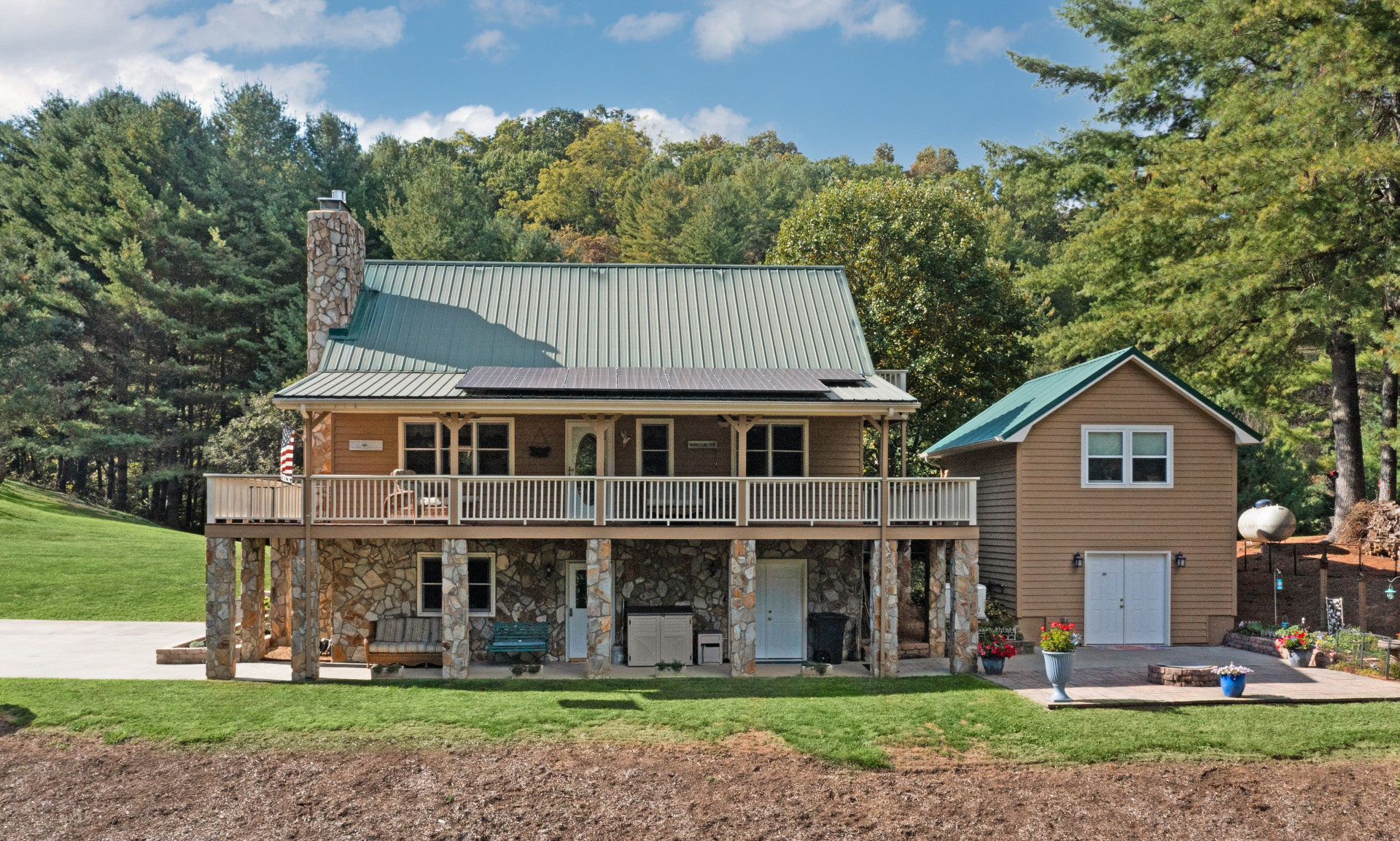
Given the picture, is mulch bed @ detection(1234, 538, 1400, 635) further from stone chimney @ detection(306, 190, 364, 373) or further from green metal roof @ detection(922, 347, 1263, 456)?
stone chimney @ detection(306, 190, 364, 373)

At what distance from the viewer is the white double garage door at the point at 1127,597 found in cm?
1945

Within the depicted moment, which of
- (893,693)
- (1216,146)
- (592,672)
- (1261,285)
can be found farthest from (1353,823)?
(1216,146)

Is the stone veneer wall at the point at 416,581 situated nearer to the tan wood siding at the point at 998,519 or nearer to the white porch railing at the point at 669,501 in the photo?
the white porch railing at the point at 669,501

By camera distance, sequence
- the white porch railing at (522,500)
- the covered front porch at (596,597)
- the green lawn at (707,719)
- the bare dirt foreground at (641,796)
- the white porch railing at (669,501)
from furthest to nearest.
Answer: the white porch railing at (669,501) → the white porch railing at (522,500) → the covered front porch at (596,597) → the green lawn at (707,719) → the bare dirt foreground at (641,796)

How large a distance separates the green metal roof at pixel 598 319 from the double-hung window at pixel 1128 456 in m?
4.74

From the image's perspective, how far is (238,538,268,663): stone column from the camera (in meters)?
17.7

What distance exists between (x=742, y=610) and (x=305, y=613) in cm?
724

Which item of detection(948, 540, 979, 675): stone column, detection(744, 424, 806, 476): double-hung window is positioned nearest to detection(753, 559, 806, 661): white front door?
detection(744, 424, 806, 476): double-hung window

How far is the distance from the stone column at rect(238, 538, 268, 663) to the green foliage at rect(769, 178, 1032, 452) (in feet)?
59.6

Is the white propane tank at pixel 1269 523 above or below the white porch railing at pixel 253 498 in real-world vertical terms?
below

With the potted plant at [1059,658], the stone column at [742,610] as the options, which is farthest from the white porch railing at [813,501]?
the potted plant at [1059,658]

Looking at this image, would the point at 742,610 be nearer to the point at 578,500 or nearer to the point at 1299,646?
the point at 578,500

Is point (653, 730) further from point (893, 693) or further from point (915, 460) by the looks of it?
point (915, 460)

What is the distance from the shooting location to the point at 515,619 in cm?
1845
